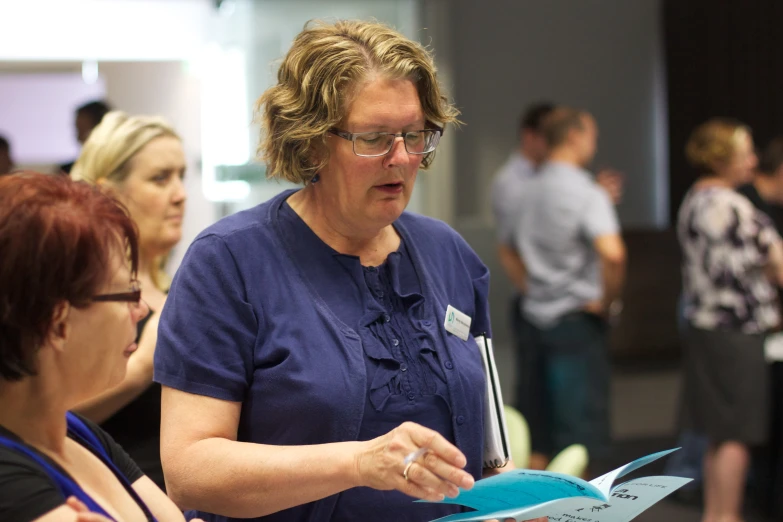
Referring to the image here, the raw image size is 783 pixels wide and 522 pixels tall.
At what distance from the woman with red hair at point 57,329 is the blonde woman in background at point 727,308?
10.8ft

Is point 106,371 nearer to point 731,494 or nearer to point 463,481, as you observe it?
point 463,481

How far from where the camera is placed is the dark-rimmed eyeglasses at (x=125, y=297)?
1.16 meters

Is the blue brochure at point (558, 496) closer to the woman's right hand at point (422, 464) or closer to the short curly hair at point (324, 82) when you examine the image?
the woman's right hand at point (422, 464)

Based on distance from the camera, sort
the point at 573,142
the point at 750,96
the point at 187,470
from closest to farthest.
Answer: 1. the point at 187,470
2. the point at 573,142
3. the point at 750,96

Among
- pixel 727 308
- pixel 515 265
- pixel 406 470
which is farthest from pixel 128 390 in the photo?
pixel 515 265

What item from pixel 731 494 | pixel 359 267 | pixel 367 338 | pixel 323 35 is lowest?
pixel 731 494

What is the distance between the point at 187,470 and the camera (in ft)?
4.57

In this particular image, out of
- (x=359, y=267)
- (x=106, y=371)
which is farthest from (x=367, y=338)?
(x=106, y=371)

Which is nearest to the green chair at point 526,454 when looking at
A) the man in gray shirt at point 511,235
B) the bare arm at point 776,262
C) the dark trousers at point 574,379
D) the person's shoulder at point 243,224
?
the person's shoulder at point 243,224

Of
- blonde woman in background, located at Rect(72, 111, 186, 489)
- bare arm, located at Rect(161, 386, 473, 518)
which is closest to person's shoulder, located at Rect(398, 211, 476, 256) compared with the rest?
bare arm, located at Rect(161, 386, 473, 518)

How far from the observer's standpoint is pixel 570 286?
427cm

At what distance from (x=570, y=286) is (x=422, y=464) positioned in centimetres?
316

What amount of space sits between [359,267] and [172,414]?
1.26ft

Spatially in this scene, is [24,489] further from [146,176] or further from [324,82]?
[146,176]
